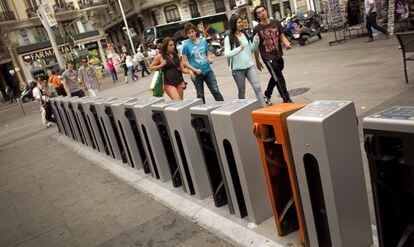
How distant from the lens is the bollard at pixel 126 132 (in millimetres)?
5121

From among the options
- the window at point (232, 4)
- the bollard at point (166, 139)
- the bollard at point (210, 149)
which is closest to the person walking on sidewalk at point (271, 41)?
the bollard at point (166, 139)

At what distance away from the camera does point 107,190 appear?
514 centimetres

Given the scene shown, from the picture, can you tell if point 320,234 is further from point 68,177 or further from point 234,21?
point 68,177

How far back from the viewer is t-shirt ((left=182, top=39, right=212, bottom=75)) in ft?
21.9

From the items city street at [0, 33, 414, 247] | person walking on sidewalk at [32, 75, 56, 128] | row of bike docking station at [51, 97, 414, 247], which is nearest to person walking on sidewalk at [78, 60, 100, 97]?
person walking on sidewalk at [32, 75, 56, 128]

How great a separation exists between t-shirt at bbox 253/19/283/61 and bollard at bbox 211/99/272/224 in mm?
3653

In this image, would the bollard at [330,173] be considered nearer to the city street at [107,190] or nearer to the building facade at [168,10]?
the city street at [107,190]

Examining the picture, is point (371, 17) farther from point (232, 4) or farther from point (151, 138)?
point (232, 4)

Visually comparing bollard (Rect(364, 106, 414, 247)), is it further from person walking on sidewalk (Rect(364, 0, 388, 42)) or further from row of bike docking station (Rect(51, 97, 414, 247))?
person walking on sidewalk (Rect(364, 0, 388, 42))

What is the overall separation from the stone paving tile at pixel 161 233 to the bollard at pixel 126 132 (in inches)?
62.0

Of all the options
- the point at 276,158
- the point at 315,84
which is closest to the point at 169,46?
the point at 315,84

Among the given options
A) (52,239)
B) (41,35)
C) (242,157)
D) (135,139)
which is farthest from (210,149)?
(41,35)

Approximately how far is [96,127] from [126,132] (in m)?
1.77

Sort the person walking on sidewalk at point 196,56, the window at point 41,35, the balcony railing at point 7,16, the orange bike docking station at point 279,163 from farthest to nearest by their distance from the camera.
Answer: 1. the window at point 41,35
2. the balcony railing at point 7,16
3. the person walking on sidewalk at point 196,56
4. the orange bike docking station at point 279,163
